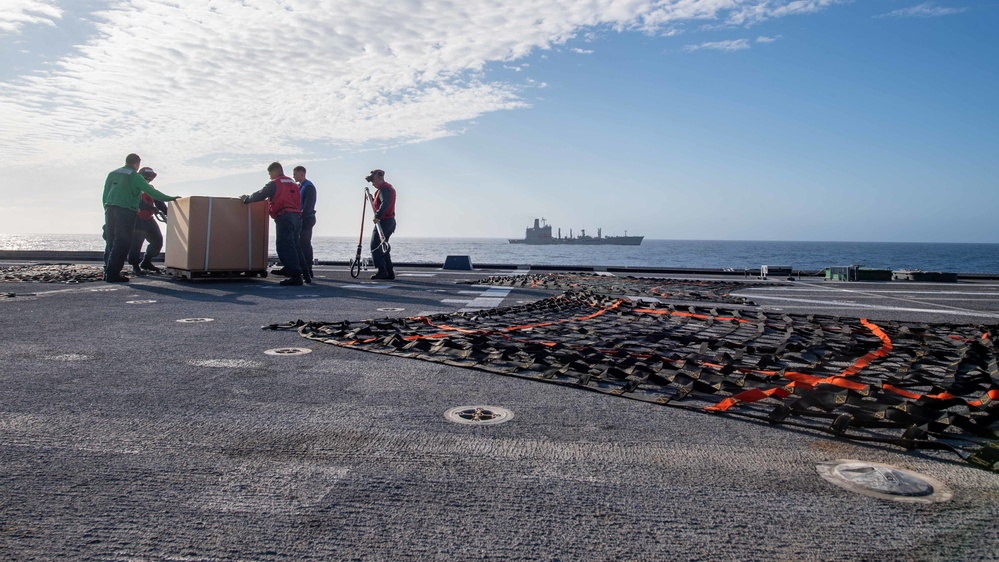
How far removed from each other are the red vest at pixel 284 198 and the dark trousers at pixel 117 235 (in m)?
2.50

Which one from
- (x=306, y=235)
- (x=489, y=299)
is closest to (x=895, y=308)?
(x=489, y=299)

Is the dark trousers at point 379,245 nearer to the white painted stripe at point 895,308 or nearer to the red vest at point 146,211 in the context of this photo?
the red vest at point 146,211

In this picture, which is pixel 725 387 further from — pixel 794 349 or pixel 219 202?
pixel 219 202

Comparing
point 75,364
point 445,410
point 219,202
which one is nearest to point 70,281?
point 219,202

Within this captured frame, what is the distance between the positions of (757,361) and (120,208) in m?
11.3

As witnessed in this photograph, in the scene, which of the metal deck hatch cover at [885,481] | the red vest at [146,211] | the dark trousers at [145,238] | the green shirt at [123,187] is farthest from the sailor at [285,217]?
the metal deck hatch cover at [885,481]

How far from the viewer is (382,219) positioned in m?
14.1

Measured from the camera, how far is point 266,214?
43.9ft

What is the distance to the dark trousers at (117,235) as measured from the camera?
11.8m

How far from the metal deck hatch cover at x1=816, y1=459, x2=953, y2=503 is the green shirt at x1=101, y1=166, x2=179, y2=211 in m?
12.3

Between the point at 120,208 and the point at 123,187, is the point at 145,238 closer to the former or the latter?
the point at 120,208

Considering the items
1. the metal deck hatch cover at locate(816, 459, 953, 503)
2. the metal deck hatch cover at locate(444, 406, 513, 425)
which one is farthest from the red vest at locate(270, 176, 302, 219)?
the metal deck hatch cover at locate(816, 459, 953, 503)

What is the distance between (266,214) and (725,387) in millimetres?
11370

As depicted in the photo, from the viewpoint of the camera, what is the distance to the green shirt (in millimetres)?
11906
